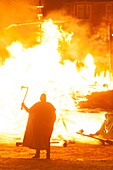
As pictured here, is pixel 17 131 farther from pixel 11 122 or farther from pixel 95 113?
pixel 95 113

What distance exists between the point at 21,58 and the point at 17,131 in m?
3.76

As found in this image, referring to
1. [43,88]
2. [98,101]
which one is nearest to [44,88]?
[43,88]

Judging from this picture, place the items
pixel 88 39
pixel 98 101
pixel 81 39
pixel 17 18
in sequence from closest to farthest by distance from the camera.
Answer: pixel 98 101
pixel 17 18
pixel 81 39
pixel 88 39

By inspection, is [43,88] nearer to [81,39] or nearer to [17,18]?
[17,18]

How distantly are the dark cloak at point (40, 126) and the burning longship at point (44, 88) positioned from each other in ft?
17.5

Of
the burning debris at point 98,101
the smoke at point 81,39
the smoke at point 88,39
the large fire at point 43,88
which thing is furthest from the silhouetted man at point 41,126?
the smoke at point 88,39

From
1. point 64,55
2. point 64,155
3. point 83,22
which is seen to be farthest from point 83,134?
point 83,22

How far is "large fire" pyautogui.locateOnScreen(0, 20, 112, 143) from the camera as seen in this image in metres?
20.1

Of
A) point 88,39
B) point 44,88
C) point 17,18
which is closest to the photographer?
point 44,88

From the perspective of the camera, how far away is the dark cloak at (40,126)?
45.6 ft

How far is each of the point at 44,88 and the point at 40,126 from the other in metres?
7.53

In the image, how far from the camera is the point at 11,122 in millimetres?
21047

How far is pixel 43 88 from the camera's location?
21.5m

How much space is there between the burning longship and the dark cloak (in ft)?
17.5
